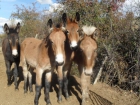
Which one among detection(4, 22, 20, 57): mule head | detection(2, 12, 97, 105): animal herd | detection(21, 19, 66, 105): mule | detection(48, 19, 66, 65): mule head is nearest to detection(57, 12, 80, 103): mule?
Answer: detection(2, 12, 97, 105): animal herd

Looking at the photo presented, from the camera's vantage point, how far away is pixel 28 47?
22.1 ft

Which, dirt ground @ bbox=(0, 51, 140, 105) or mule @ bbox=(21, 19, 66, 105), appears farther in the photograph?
dirt ground @ bbox=(0, 51, 140, 105)

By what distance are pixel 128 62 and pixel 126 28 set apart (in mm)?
1361

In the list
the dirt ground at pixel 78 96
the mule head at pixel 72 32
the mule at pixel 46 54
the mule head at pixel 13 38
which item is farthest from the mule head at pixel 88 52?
the mule head at pixel 13 38

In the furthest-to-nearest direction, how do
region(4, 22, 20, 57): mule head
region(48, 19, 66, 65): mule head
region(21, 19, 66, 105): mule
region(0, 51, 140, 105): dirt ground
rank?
region(4, 22, 20, 57): mule head, region(0, 51, 140, 105): dirt ground, region(21, 19, 66, 105): mule, region(48, 19, 66, 65): mule head

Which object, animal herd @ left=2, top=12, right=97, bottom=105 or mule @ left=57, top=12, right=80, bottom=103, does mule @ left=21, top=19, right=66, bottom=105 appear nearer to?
animal herd @ left=2, top=12, right=97, bottom=105

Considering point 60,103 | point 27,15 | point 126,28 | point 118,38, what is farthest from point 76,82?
point 27,15

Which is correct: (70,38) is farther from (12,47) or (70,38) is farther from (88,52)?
(12,47)

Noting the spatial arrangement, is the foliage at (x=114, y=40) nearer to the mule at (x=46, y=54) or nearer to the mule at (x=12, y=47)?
the mule at (x=46, y=54)

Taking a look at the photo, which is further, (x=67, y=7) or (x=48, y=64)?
(x=67, y=7)

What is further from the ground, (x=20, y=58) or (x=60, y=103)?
(x=20, y=58)

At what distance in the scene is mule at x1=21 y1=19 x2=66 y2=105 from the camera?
4.84 m

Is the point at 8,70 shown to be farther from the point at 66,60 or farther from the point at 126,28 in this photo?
the point at 126,28

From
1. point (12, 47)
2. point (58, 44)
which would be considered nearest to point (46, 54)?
point (58, 44)
